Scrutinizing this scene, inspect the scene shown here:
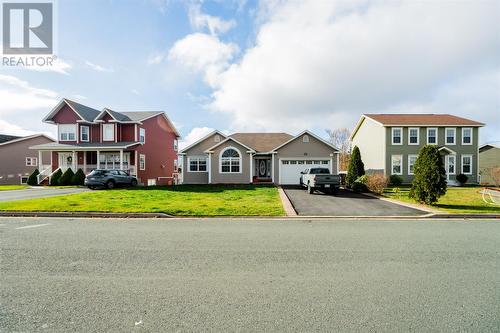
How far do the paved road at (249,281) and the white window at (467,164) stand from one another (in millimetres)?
25429

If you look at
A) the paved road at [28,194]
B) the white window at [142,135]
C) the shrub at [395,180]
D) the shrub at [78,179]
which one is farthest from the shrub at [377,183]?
the shrub at [78,179]

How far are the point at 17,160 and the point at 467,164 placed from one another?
55.1m

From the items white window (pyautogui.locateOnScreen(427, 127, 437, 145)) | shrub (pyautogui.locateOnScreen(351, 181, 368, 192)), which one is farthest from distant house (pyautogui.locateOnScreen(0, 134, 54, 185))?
white window (pyautogui.locateOnScreen(427, 127, 437, 145))

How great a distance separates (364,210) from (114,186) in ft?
64.3

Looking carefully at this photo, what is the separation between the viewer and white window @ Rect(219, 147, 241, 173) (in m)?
23.5

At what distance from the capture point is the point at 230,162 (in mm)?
23531

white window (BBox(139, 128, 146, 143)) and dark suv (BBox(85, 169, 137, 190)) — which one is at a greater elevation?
white window (BBox(139, 128, 146, 143))

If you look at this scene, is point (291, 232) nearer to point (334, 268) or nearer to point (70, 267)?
point (334, 268)

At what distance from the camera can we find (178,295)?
11.5 ft

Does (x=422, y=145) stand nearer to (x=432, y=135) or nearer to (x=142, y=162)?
(x=432, y=135)

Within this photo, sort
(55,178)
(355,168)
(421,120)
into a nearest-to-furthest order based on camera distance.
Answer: (355,168), (55,178), (421,120)

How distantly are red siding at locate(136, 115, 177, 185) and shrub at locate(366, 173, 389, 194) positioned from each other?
2310cm

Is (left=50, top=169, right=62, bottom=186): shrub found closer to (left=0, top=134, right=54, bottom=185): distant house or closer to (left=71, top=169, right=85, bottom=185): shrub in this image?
(left=71, top=169, right=85, bottom=185): shrub

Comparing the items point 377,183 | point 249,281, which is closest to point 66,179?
point 249,281
